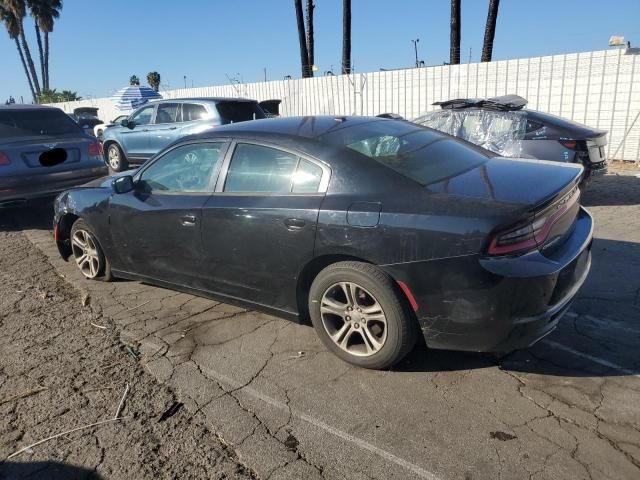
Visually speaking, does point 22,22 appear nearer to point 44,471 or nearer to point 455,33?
point 455,33

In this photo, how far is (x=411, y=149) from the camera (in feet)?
11.5

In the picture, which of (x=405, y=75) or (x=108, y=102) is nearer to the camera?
(x=405, y=75)

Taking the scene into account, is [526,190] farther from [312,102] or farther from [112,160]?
[312,102]

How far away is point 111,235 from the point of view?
4.50 metres

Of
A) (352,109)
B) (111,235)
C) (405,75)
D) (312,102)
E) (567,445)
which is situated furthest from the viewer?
(312,102)

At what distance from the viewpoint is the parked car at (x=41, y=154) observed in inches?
269

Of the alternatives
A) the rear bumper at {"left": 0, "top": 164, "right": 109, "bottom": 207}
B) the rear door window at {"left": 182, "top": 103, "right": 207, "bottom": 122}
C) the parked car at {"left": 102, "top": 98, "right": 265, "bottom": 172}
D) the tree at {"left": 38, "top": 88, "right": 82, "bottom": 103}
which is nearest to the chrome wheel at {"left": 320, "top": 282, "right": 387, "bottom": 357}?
the rear bumper at {"left": 0, "top": 164, "right": 109, "bottom": 207}

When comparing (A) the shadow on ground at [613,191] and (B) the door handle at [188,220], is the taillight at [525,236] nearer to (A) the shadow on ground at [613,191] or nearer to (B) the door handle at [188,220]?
(B) the door handle at [188,220]

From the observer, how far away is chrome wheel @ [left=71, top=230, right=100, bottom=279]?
485 centimetres

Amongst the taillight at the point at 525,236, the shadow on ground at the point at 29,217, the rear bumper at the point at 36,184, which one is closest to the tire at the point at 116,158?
the shadow on ground at the point at 29,217

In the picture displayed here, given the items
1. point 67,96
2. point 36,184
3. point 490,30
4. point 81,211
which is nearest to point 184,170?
point 81,211

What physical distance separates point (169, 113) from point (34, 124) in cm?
357

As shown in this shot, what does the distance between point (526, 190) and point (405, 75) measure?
460 inches

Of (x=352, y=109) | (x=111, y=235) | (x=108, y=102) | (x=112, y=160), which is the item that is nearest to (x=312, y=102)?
(x=352, y=109)
